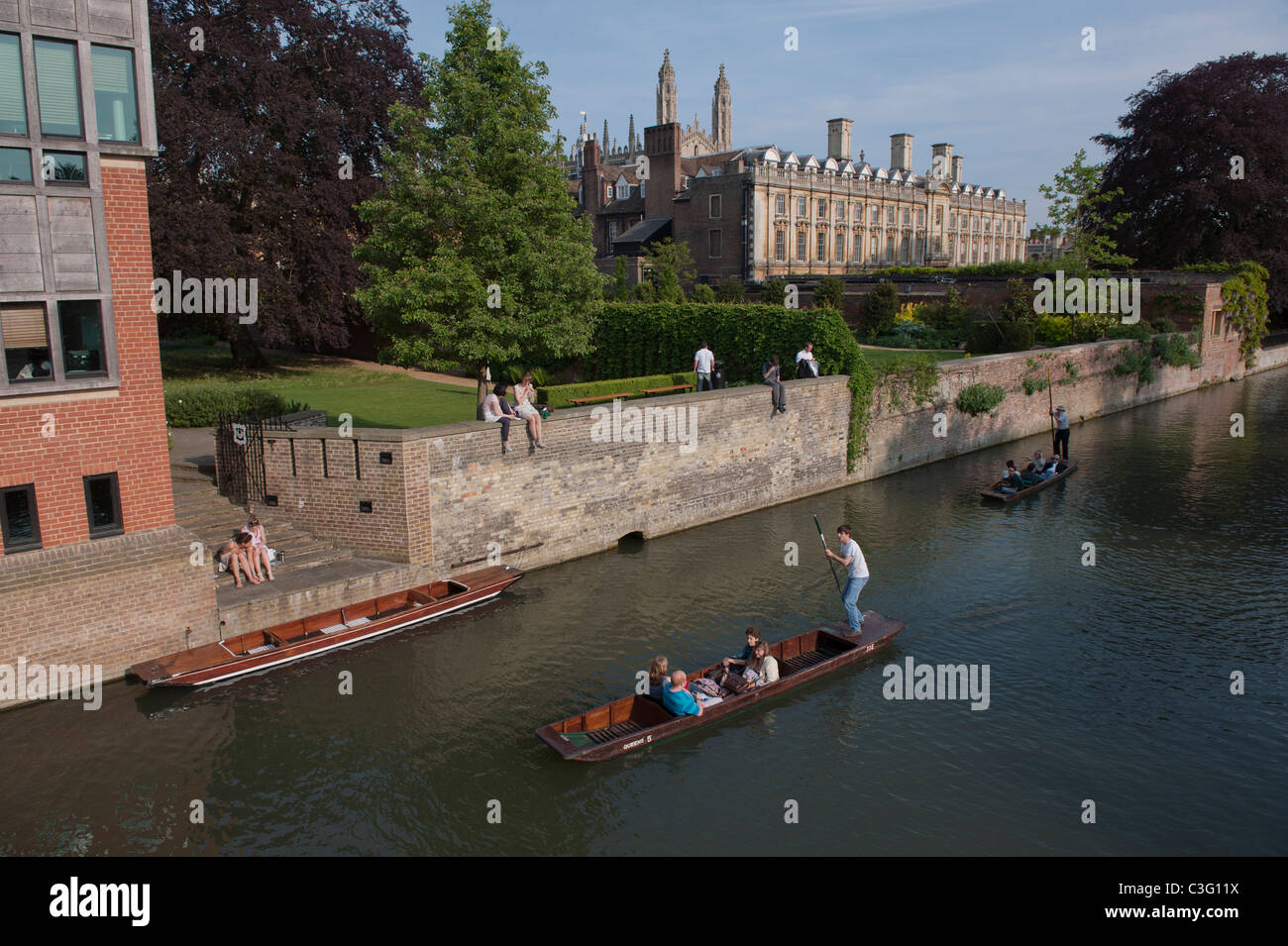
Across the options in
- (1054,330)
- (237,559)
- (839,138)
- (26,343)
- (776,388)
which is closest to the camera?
(26,343)

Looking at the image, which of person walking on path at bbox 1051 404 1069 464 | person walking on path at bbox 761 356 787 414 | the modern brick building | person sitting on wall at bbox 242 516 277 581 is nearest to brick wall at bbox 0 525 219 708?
the modern brick building

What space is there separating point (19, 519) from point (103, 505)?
1.02 metres

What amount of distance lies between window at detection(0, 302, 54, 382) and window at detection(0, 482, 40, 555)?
151 centimetres

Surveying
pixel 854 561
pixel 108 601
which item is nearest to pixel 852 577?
pixel 854 561

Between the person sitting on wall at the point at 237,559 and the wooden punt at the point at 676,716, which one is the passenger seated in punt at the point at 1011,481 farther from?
the person sitting on wall at the point at 237,559

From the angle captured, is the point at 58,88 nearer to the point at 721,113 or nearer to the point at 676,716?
the point at 676,716

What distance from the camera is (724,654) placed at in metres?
14.5

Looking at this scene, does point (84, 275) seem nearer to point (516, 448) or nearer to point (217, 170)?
point (516, 448)

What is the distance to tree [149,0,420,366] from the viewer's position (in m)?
29.2

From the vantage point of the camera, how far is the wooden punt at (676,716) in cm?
1121

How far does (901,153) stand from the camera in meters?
88.5

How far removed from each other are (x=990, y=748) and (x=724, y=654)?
429 cm
